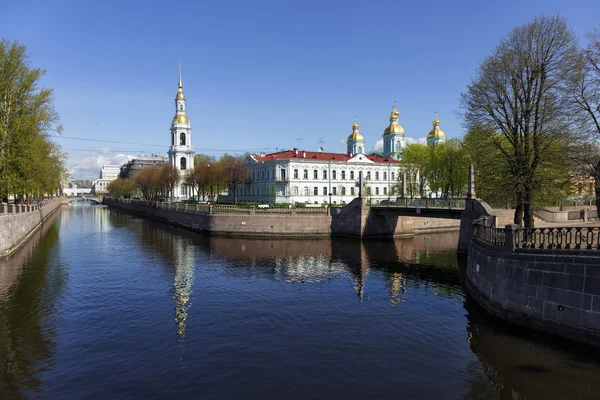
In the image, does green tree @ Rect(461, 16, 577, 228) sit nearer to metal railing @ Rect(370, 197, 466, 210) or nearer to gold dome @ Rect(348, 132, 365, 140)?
metal railing @ Rect(370, 197, 466, 210)

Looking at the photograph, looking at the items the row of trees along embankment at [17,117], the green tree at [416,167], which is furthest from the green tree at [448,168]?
the row of trees along embankment at [17,117]

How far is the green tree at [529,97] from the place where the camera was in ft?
86.0

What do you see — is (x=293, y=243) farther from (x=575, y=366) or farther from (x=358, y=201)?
(x=575, y=366)

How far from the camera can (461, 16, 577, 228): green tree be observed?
26.2 metres

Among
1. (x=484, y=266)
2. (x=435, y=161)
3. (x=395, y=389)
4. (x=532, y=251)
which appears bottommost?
(x=395, y=389)

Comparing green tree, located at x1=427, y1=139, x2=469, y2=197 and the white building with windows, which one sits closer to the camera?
green tree, located at x1=427, y1=139, x2=469, y2=197

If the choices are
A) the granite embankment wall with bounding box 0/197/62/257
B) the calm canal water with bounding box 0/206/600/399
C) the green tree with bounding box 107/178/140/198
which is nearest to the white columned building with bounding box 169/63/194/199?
the green tree with bounding box 107/178/140/198

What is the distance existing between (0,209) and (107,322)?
24948 mm

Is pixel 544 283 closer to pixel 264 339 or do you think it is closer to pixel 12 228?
pixel 264 339

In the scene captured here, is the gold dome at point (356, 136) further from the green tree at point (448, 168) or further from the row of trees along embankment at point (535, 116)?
the row of trees along embankment at point (535, 116)

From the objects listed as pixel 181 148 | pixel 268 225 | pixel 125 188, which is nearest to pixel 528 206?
pixel 268 225

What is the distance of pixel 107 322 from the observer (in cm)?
1947

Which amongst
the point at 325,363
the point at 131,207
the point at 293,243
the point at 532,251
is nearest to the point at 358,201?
the point at 293,243

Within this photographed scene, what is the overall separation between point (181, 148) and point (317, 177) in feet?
159
